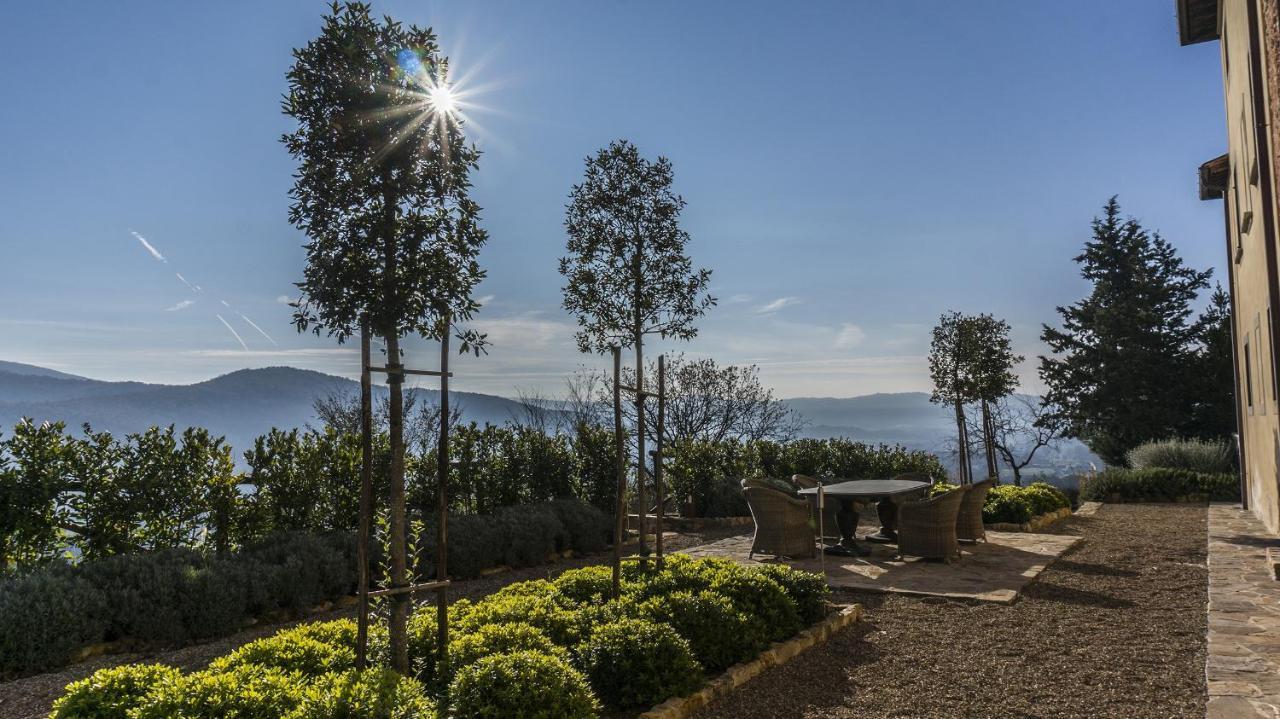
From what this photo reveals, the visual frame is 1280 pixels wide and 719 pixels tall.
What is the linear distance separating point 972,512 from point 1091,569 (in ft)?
4.88

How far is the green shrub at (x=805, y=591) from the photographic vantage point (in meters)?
5.14

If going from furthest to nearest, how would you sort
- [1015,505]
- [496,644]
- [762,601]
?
[1015,505] < [762,601] < [496,644]

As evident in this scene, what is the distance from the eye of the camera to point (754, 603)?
486 centimetres

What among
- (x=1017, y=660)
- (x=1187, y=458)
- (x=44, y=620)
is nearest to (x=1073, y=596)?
(x=1017, y=660)

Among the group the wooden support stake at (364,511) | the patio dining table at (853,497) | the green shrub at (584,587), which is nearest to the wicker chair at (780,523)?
the patio dining table at (853,497)

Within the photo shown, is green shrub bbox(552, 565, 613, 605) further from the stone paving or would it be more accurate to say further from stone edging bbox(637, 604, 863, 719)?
the stone paving

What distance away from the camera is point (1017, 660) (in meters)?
4.47

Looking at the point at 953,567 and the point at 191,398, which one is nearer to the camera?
the point at 953,567

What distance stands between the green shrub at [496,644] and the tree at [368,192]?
26 cm

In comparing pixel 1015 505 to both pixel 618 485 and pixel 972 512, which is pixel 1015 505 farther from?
pixel 618 485

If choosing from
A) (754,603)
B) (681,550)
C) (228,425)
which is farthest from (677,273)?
(228,425)


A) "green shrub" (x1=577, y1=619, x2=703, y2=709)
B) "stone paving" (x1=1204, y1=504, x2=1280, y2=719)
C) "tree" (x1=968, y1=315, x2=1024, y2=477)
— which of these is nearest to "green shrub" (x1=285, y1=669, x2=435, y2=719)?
"green shrub" (x1=577, y1=619, x2=703, y2=709)

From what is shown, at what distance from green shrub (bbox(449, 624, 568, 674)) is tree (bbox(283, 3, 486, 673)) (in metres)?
0.26

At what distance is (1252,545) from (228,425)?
47.4m
